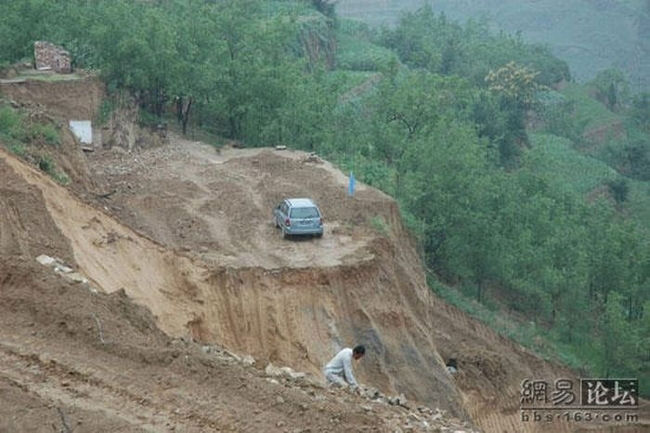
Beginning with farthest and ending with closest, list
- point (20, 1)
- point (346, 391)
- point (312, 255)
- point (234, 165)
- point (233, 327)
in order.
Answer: point (20, 1), point (234, 165), point (312, 255), point (233, 327), point (346, 391)

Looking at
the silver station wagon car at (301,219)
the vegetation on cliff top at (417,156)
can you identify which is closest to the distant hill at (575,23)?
the vegetation on cliff top at (417,156)

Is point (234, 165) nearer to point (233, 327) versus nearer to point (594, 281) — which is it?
point (233, 327)

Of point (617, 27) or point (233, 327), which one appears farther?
point (617, 27)

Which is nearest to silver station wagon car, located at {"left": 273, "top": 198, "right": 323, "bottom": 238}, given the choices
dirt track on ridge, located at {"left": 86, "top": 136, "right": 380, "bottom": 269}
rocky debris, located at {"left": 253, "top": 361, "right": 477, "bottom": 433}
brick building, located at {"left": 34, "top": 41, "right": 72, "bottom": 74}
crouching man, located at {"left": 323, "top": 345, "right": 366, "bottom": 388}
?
dirt track on ridge, located at {"left": 86, "top": 136, "right": 380, "bottom": 269}

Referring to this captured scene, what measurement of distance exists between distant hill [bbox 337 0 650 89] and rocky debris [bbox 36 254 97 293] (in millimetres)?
114618

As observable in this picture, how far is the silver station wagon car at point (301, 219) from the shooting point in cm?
2805

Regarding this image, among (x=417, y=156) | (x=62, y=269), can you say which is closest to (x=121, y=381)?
(x=62, y=269)

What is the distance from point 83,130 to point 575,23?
140490 millimetres

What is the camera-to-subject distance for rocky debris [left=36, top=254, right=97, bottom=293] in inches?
671

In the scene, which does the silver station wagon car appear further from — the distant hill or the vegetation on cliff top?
the distant hill

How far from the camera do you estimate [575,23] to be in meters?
161

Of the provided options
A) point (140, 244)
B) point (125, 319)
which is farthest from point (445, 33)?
point (125, 319)

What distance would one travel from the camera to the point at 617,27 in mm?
154750

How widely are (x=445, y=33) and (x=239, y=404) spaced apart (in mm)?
91602
